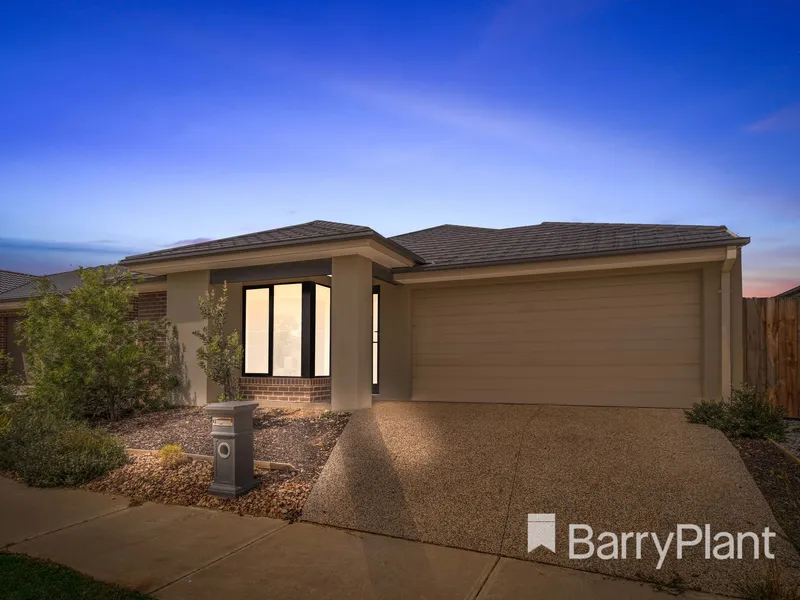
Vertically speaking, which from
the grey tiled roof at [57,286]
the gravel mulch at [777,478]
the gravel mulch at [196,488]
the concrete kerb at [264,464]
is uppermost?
the grey tiled roof at [57,286]

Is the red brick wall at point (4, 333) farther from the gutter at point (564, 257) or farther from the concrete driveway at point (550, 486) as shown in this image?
the concrete driveway at point (550, 486)

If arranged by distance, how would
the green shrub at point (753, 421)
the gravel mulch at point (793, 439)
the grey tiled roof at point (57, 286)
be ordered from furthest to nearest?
the grey tiled roof at point (57, 286) → the green shrub at point (753, 421) → the gravel mulch at point (793, 439)

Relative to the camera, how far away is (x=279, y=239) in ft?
31.1

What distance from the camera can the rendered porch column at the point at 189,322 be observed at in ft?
34.5

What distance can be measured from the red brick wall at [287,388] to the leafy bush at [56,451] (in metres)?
2.96

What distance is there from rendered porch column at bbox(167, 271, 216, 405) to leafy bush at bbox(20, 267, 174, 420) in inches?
15.0

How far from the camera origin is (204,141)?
36.6ft

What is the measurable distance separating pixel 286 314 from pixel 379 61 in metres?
5.27

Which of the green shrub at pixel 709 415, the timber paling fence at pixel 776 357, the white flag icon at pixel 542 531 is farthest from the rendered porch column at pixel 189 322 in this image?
the timber paling fence at pixel 776 357

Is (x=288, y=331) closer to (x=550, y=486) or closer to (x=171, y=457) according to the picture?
(x=171, y=457)

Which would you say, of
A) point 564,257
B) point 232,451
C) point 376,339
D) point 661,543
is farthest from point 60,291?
point 661,543

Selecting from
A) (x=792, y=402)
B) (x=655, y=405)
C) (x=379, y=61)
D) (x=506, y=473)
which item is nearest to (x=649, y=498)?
(x=506, y=473)

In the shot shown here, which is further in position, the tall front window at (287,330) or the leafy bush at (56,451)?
the tall front window at (287,330)

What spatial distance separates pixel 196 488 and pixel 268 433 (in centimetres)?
179
